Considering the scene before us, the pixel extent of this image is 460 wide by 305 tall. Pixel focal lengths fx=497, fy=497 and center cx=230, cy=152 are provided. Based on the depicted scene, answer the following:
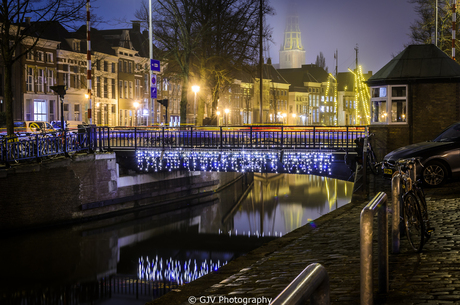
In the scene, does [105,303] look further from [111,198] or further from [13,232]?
[111,198]

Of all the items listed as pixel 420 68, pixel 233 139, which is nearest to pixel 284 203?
pixel 233 139

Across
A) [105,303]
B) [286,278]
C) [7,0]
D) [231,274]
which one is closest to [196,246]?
[105,303]

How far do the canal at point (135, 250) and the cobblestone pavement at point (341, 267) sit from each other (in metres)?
2.37

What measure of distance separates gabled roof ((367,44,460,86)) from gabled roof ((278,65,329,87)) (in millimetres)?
94234

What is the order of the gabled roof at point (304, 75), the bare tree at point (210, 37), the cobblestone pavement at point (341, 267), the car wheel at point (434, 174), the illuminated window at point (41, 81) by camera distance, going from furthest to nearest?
the gabled roof at point (304, 75) < the illuminated window at point (41, 81) < the bare tree at point (210, 37) < the car wheel at point (434, 174) < the cobblestone pavement at point (341, 267)

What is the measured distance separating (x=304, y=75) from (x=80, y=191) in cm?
9870

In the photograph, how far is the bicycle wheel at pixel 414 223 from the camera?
6949 millimetres

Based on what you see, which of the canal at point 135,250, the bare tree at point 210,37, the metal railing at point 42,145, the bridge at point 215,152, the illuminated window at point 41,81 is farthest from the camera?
the illuminated window at point 41,81

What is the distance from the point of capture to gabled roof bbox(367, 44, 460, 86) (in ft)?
60.8

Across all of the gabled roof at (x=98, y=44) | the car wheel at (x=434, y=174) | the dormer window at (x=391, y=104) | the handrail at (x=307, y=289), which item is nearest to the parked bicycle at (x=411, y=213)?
the handrail at (x=307, y=289)

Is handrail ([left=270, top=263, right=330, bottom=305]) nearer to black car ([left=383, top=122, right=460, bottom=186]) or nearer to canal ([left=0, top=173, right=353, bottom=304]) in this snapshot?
canal ([left=0, top=173, right=353, bottom=304])

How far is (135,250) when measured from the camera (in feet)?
59.2

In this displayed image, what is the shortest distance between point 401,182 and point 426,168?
7.73 m

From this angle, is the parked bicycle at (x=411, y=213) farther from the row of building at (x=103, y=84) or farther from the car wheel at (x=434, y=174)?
the row of building at (x=103, y=84)
